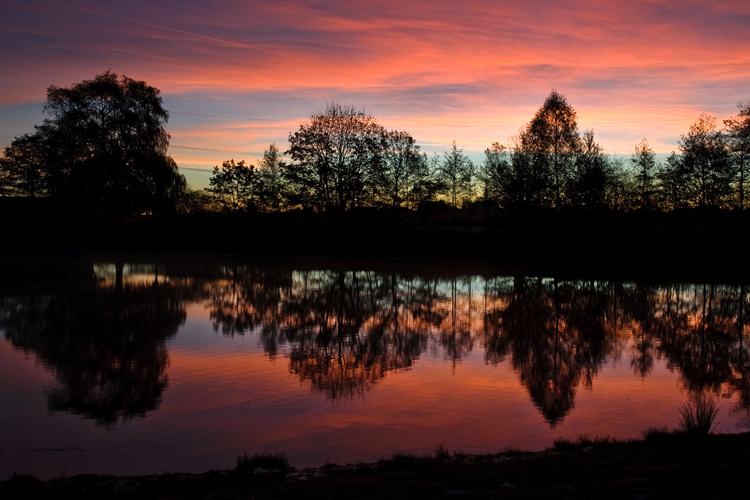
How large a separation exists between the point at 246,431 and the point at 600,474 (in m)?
4.49

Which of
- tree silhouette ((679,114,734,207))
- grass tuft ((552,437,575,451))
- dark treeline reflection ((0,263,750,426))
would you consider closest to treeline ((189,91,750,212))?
tree silhouette ((679,114,734,207))

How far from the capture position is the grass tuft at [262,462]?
21.5 feet

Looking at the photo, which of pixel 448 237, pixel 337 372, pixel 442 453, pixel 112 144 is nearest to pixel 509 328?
pixel 337 372

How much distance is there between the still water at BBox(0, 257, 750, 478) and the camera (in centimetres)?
784

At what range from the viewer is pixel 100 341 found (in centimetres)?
1450

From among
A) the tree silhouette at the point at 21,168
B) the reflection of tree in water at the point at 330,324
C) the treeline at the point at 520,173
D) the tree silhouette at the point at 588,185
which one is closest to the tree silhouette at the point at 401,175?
the treeline at the point at 520,173

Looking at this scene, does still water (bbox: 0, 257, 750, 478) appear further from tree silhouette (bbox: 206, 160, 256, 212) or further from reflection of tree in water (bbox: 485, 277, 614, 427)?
tree silhouette (bbox: 206, 160, 256, 212)

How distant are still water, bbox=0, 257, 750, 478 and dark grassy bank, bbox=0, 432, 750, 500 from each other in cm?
78

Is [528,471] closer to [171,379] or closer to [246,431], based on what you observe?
[246,431]

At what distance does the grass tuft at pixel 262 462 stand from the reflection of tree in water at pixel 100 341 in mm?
2756

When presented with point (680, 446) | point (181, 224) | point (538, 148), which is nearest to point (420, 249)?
point (538, 148)

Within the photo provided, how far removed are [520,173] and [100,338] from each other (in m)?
37.2

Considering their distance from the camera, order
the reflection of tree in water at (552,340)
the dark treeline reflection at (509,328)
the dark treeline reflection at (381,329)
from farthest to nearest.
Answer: the dark treeline reflection at (509,328)
the dark treeline reflection at (381,329)
the reflection of tree in water at (552,340)

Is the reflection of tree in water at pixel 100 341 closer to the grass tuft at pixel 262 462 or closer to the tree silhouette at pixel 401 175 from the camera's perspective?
the grass tuft at pixel 262 462
